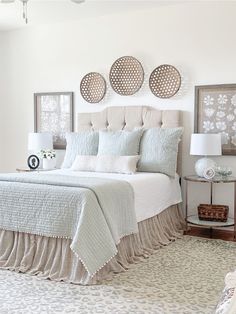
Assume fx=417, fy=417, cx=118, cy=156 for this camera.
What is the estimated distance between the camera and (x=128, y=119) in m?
5.27

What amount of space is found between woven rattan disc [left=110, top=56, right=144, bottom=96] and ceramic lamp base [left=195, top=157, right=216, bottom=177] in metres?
1.31

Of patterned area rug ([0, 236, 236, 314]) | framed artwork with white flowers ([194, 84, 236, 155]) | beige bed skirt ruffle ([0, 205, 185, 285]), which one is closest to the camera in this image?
patterned area rug ([0, 236, 236, 314])

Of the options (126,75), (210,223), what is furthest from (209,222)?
(126,75)

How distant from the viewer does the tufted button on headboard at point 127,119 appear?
5031 mm

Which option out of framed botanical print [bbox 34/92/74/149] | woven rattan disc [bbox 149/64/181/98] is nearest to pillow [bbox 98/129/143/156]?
woven rattan disc [bbox 149/64/181/98]

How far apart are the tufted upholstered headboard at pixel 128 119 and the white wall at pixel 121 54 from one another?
0.14 metres

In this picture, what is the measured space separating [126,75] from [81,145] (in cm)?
108

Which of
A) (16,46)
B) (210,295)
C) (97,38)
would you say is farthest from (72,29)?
(210,295)

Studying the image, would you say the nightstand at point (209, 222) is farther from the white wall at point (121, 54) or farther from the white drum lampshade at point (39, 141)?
the white drum lampshade at point (39, 141)

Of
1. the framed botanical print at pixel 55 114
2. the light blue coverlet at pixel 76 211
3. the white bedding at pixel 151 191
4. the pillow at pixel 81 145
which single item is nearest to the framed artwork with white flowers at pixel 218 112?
the white bedding at pixel 151 191

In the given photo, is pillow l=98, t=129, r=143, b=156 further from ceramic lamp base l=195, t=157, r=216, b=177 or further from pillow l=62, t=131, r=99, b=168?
ceramic lamp base l=195, t=157, r=216, b=177

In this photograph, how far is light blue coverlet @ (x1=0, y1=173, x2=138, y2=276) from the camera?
325cm

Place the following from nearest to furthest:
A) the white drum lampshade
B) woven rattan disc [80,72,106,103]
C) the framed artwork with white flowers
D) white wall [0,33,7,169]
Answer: the framed artwork with white flowers
woven rattan disc [80,72,106,103]
the white drum lampshade
white wall [0,33,7,169]

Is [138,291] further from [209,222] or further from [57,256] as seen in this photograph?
[209,222]
